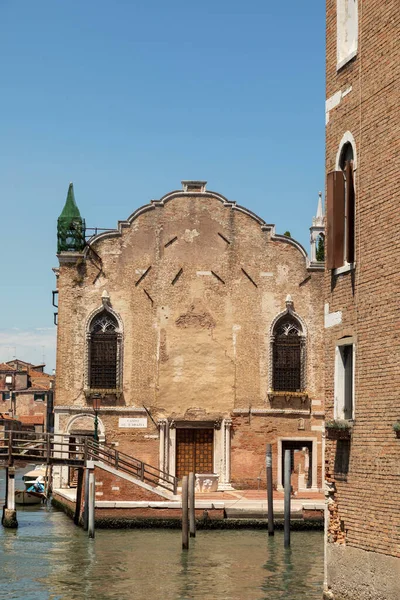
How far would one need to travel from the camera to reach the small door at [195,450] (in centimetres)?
3656

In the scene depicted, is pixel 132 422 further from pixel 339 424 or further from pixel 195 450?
pixel 339 424

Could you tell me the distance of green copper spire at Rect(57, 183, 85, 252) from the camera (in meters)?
37.2

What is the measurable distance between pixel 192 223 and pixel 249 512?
10.5 metres

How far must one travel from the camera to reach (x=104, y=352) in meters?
36.6

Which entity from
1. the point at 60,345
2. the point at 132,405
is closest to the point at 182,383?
the point at 132,405

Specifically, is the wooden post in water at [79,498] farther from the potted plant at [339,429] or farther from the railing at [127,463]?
the potted plant at [339,429]

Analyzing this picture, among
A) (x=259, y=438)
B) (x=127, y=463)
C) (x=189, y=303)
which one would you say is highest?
(x=189, y=303)

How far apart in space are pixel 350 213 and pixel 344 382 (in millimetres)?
2248

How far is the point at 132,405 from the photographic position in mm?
36344

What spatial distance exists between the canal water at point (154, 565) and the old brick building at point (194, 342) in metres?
6.15

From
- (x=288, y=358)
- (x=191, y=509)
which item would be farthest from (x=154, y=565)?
(x=288, y=358)

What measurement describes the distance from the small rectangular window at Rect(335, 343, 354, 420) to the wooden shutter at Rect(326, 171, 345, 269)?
3.78ft

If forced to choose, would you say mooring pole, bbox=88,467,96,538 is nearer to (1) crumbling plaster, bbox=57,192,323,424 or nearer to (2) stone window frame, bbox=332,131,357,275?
(1) crumbling plaster, bbox=57,192,323,424

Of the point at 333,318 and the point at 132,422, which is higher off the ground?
the point at 333,318
